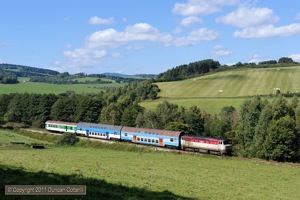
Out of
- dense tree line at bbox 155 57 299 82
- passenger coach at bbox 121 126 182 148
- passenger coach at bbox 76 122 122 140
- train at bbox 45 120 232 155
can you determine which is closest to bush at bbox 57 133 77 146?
passenger coach at bbox 76 122 122 140

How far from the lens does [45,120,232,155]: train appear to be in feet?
194

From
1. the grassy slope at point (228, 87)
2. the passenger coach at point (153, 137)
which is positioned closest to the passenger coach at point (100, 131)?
the passenger coach at point (153, 137)

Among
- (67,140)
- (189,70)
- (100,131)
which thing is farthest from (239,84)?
(67,140)

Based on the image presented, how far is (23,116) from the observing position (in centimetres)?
11731

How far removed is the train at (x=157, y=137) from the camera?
5928cm

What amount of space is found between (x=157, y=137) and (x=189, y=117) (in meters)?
21.8

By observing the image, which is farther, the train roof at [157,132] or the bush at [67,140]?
the bush at [67,140]

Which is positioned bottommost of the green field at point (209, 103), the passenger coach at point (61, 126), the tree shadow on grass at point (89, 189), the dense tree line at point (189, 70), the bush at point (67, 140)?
the bush at point (67, 140)

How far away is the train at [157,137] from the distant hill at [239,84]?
185ft

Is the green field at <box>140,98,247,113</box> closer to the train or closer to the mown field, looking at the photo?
the train

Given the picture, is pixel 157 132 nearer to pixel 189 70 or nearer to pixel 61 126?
pixel 61 126

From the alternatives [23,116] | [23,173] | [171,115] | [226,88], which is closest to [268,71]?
[226,88]

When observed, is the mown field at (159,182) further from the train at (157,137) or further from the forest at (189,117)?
the forest at (189,117)

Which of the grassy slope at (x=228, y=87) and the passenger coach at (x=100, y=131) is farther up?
the grassy slope at (x=228, y=87)
